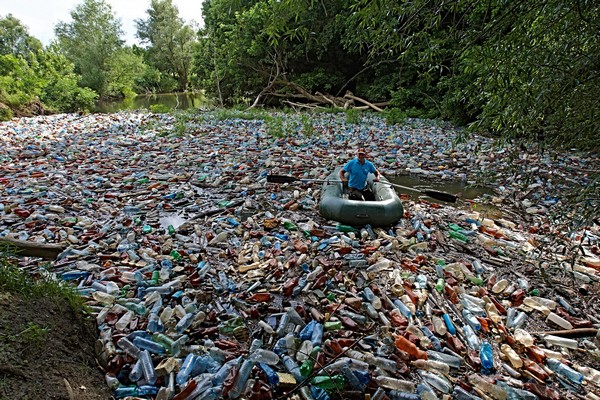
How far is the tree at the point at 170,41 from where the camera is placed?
38344 mm

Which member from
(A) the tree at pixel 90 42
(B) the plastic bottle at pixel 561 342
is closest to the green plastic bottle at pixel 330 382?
(B) the plastic bottle at pixel 561 342

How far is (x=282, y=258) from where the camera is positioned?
3.95 metres

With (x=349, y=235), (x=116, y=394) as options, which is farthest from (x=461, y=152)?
(x=116, y=394)

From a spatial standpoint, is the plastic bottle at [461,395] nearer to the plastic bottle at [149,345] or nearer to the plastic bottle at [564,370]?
the plastic bottle at [564,370]

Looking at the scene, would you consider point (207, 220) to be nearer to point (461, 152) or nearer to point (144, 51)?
point (461, 152)

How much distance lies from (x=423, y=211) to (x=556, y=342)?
2.70 metres

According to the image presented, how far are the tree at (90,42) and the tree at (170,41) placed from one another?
36.1 feet

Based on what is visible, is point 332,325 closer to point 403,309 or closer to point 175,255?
point 403,309

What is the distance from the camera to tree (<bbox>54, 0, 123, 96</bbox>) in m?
26.5

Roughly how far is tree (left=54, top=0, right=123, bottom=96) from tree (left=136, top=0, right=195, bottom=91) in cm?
1099

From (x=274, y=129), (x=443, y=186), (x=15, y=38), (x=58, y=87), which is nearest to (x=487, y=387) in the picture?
(x=443, y=186)

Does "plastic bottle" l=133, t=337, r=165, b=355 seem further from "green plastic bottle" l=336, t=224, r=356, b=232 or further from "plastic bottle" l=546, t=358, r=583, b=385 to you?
"plastic bottle" l=546, t=358, r=583, b=385

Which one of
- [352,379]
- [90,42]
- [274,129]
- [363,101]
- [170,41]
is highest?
[170,41]

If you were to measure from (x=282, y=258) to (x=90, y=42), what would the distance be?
31.2m
